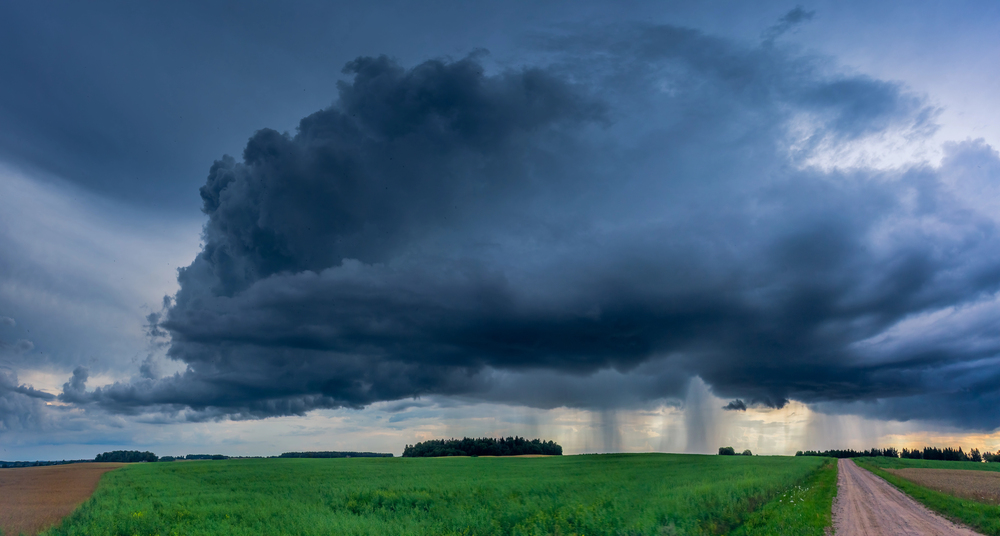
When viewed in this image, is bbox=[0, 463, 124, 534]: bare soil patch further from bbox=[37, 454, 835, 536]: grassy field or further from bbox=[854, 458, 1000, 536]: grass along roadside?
bbox=[854, 458, 1000, 536]: grass along roadside

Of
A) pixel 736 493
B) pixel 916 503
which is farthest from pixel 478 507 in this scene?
pixel 916 503

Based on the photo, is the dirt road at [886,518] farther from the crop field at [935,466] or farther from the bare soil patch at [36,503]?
the crop field at [935,466]

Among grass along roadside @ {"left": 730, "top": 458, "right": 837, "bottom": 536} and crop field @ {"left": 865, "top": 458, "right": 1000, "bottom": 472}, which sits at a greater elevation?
grass along roadside @ {"left": 730, "top": 458, "right": 837, "bottom": 536}

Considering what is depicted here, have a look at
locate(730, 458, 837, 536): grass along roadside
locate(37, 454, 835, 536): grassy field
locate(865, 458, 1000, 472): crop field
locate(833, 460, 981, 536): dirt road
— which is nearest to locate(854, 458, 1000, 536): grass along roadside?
locate(833, 460, 981, 536): dirt road

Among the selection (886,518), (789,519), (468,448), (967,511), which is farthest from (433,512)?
(468,448)

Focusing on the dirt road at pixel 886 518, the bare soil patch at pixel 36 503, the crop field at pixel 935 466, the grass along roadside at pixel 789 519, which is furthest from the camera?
the crop field at pixel 935 466

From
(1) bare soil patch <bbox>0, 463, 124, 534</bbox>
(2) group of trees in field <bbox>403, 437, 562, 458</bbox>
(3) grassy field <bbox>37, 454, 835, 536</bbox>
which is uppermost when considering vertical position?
(3) grassy field <bbox>37, 454, 835, 536</bbox>

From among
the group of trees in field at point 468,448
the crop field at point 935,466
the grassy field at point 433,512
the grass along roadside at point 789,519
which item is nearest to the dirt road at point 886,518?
the grass along roadside at point 789,519

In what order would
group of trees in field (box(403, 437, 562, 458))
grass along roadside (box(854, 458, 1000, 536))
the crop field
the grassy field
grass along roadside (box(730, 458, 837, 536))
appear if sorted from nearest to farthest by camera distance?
grass along roadside (box(730, 458, 837, 536)), the grassy field, grass along roadside (box(854, 458, 1000, 536)), the crop field, group of trees in field (box(403, 437, 562, 458))

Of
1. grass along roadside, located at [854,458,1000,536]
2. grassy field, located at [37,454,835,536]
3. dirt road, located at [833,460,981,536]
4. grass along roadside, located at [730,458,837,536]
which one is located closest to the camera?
grass along roadside, located at [730,458,837,536]

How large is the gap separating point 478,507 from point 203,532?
16.2 metres

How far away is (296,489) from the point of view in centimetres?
4944

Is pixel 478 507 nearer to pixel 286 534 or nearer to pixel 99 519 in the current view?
pixel 286 534

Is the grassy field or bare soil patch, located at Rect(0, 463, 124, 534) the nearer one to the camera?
the grassy field
